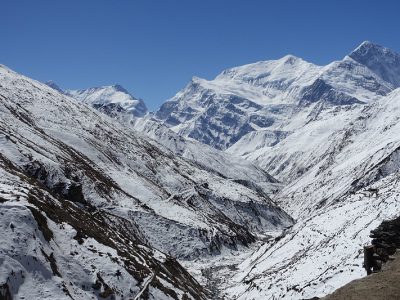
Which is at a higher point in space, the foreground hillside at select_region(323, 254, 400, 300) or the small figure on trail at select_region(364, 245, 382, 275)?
the small figure on trail at select_region(364, 245, 382, 275)

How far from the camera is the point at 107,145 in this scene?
17875 cm

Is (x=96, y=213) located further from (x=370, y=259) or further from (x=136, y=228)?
(x=370, y=259)

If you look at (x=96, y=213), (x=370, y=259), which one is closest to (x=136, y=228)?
(x=96, y=213)

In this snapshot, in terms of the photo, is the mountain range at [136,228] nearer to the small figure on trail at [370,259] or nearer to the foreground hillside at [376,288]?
the small figure on trail at [370,259]

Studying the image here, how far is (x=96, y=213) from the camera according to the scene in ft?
339

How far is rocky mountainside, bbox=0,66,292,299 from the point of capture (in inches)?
1949

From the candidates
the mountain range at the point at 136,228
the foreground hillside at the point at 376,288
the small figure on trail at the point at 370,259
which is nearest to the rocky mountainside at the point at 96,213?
the mountain range at the point at 136,228

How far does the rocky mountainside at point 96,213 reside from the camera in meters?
49.5

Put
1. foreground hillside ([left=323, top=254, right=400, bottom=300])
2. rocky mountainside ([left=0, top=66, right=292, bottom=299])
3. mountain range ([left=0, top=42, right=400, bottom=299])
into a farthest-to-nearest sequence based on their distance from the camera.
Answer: mountain range ([left=0, top=42, right=400, bottom=299]), rocky mountainside ([left=0, top=66, right=292, bottom=299]), foreground hillside ([left=323, top=254, right=400, bottom=300])

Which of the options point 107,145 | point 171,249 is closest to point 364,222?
point 171,249

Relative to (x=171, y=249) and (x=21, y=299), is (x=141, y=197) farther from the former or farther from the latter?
(x=21, y=299)

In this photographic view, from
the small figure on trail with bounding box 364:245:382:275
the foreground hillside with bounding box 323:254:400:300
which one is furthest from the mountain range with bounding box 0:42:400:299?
the foreground hillside with bounding box 323:254:400:300

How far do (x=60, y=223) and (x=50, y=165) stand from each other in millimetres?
50661

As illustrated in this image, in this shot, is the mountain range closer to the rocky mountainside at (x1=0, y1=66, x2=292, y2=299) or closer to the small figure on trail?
the rocky mountainside at (x1=0, y1=66, x2=292, y2=299)
